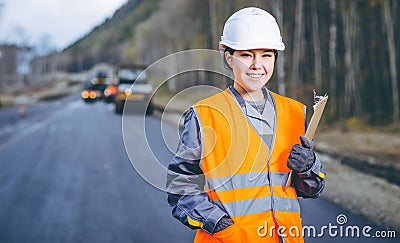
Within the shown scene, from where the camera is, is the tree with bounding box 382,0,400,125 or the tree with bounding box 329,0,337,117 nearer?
the tree with bounding box 382,0,400,125

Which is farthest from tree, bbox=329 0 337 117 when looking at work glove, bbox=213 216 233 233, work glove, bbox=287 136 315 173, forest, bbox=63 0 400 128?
work glove, bbox=213 216 233 233

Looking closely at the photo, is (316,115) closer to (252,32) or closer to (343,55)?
(252,32)

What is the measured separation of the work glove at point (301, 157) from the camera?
1.60 m

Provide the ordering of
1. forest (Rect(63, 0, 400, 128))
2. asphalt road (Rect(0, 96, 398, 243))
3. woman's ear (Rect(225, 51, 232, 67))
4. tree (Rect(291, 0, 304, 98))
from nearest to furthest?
woman's ear (Rect(225, 51, 232, 67))
asphalt road (Rect(0, 96, 398, 243))
forest (Rect(63, 0, 400, 128))
tree (Rect(291, 0, 304, 98))

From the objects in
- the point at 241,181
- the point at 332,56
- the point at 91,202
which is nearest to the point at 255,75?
the point at 241,181

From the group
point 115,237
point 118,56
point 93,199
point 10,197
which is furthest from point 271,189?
point 118,56

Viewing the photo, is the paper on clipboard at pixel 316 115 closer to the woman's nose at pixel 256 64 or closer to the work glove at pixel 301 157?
the work glove at pixel 301 157

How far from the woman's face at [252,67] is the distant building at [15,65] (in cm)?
6669

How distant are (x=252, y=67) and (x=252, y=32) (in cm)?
12

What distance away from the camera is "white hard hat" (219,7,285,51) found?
5.42 ft

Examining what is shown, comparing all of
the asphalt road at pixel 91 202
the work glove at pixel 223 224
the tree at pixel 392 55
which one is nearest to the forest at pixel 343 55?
the tree at pixel 392 55

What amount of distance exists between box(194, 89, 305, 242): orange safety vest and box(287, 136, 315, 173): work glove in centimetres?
7

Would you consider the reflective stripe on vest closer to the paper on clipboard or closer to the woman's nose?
the paper on clipboard

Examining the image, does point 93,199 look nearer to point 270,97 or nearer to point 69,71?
point 270,97
